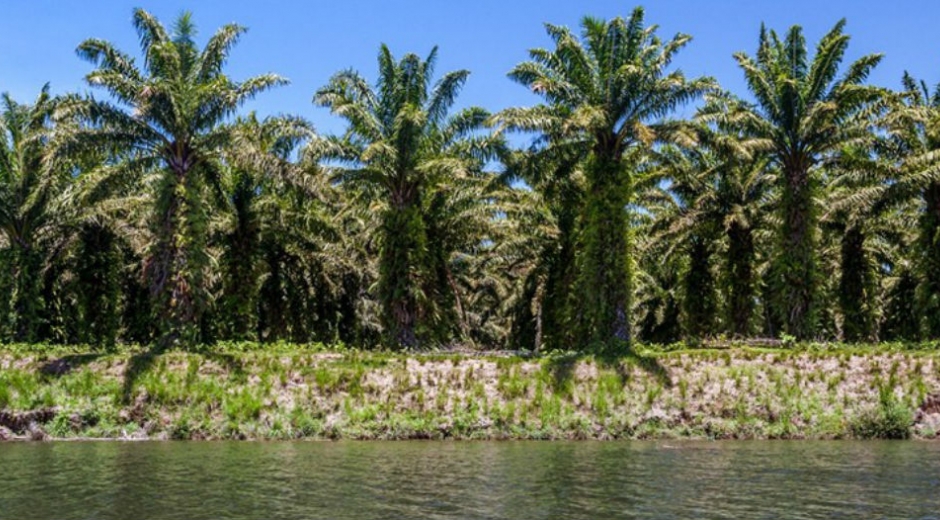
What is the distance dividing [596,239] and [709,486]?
18.2 meters

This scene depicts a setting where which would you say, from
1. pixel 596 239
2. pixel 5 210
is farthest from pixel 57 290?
pixel 596 239

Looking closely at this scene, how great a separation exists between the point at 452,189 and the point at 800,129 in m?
14.6

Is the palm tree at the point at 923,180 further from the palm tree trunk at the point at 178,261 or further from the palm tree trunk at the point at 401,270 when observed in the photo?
the palm tree trunk at the point at 178,261

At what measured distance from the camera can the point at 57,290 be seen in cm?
4306

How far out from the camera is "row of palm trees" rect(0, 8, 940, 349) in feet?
107

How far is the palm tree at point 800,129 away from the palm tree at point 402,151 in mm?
10259

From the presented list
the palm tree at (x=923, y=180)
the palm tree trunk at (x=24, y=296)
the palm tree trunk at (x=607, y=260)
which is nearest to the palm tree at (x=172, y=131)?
the palm tree trunk at (x=24, y=296)

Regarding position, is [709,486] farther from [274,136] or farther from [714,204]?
[714,204]

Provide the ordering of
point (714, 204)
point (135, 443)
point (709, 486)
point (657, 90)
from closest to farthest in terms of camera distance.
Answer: point (709, 486) < point (135, 443) < point (657, 90) < point (714, 204)

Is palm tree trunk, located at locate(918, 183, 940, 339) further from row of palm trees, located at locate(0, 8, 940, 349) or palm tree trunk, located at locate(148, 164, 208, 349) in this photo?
palm tree trunk, located at locate(148, 164, 208, 349)

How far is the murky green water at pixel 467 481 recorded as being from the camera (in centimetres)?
1362

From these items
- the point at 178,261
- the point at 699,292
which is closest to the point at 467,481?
the point at 178,261

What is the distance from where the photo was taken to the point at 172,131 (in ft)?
107

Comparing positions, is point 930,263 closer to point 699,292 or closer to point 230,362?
point 699,292
